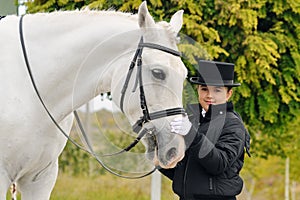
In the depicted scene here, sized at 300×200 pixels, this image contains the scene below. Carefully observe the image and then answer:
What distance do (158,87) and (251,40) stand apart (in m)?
2.82

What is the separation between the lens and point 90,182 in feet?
31.4

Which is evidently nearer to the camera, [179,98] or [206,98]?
[179,98]

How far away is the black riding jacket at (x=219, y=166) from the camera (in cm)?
338

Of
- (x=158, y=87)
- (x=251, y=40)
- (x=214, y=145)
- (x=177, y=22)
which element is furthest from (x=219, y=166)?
(x=251, y=40)

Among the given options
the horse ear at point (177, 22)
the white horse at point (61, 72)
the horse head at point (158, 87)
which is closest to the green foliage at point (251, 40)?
the horse ear at point (177, 22)

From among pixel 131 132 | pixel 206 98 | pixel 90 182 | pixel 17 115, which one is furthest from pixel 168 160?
pixel 90 182

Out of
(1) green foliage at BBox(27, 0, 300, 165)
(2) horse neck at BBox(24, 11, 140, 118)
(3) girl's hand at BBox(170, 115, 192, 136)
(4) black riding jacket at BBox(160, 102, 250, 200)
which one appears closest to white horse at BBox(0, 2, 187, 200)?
(2) horse neck at BBox(24, 11, 140, 118)

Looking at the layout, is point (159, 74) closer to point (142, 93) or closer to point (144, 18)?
point (142, 93)

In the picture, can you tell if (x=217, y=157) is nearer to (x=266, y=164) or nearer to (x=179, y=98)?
(x=179, y=98)

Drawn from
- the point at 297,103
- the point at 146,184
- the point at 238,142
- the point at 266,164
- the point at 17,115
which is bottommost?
the point at 266,164

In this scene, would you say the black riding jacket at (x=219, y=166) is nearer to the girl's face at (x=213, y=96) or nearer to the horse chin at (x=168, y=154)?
the girl's face at (x=213, y=96)

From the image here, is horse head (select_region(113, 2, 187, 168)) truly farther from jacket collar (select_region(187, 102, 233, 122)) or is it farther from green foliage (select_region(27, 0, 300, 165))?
green foliage (select_region(27, 0, 300, 165))

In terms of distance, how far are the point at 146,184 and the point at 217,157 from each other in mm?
6540

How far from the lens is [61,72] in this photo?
3396 millimetres
